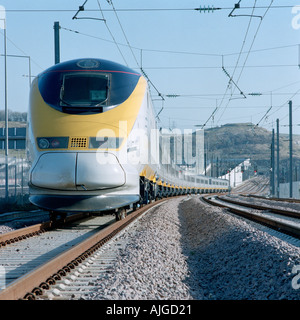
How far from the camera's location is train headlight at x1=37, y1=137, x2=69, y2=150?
880 centimetres

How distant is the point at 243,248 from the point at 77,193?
11.6 feet

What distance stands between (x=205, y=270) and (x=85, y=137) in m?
3.95

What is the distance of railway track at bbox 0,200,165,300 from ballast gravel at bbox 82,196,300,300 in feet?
1.29

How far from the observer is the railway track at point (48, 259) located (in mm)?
4199

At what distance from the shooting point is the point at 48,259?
20.3 feet

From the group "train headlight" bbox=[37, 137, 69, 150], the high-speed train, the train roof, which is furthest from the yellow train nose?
the train roof

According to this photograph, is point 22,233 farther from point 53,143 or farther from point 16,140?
point 16,140

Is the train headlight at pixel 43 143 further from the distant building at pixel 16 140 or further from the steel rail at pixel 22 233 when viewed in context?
the distant building at pixel 16 140

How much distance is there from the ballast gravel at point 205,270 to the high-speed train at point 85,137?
1.24 m

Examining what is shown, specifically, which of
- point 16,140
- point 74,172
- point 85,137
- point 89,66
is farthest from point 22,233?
point 16,140

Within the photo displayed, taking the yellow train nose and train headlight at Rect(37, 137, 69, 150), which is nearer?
the yellow train nose

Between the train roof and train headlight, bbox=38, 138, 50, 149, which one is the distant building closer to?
the train roof

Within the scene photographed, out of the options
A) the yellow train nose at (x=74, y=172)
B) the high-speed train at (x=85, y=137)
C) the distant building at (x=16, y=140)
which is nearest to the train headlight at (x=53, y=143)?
the high-speed train at (x=85, y=137)
